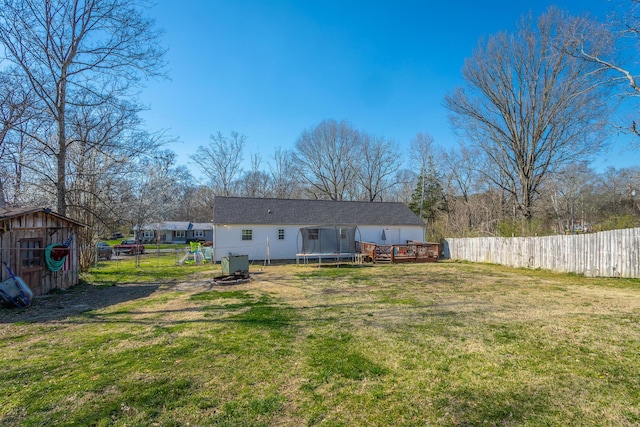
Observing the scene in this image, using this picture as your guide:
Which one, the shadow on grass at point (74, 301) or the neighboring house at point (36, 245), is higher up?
the neighboring house at point (36, 245)

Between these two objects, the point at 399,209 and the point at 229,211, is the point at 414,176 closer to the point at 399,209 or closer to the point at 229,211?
the point at 399,209

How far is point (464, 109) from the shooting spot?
21.8 metres

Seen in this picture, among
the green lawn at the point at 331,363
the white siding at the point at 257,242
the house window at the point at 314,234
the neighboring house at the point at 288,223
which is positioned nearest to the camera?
the green lawn at the point at 331,363

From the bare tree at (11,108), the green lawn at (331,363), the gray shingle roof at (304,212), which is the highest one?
the bare tree at (11,108)

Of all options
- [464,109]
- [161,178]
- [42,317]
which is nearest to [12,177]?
[42,317]

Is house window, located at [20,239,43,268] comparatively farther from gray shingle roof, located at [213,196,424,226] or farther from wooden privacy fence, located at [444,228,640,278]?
wooden privacy fence, located at [444,228,640,278]

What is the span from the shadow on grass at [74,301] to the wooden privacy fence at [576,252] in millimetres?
15930

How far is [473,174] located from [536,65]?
13.1 m

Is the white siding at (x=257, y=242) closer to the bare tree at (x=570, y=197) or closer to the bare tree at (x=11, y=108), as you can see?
the bare tree at (x=11, y=108)

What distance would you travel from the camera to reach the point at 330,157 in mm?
35562

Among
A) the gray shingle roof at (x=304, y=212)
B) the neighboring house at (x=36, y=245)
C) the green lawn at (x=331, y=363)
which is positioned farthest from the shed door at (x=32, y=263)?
the gray shingle roof at (x=304, y=212)

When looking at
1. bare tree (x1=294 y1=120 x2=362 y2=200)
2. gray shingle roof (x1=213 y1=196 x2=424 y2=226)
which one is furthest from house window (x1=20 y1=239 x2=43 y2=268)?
bare tree (x1=294 y1=120 x2=362 y2=200)

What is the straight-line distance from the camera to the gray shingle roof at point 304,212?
19406mm

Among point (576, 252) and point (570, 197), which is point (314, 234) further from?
point (570, 197)
